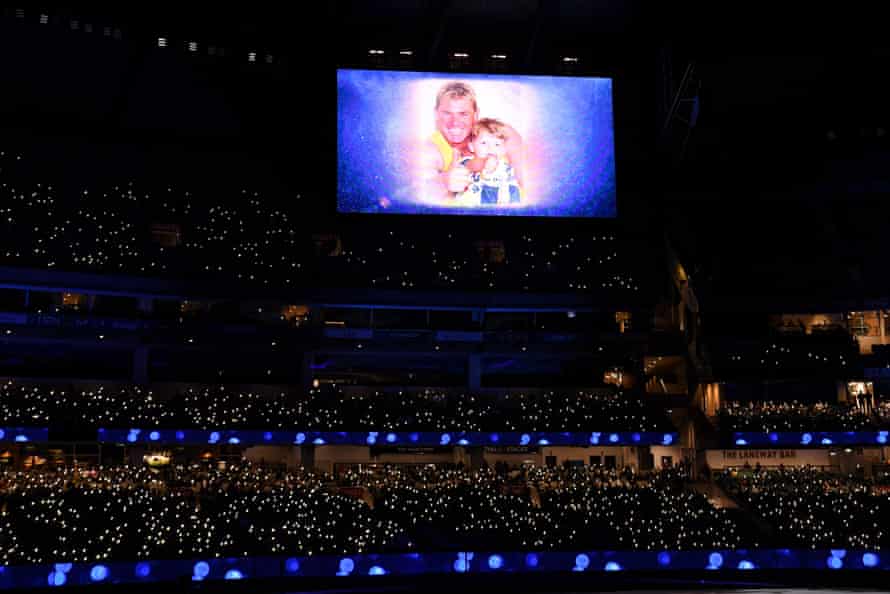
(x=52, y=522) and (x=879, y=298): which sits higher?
(x=879, y=298)

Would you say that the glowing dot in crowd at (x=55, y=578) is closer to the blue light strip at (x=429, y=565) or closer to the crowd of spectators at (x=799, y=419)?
the blue light strip at (x=429, y=565)

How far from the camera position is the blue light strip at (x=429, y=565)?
30125 millimetres

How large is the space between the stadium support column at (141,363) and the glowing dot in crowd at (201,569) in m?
15.5

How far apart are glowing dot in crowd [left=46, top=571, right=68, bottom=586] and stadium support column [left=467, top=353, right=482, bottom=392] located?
23.1 metres

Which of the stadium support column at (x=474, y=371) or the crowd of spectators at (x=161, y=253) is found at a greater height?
the crowd of spectators at (x=161, y=253)

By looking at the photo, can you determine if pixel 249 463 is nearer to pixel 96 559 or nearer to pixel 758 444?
pixel 96 559

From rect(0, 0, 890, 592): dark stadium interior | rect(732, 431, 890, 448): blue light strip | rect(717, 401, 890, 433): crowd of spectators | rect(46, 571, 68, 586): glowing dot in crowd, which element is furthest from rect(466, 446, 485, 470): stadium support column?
rect(46, 571, 68, 586): glowing dot in crowd

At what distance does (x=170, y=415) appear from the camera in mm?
40781

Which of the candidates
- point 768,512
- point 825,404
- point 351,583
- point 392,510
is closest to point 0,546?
point 351,583

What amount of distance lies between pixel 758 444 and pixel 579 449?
961 centimetres

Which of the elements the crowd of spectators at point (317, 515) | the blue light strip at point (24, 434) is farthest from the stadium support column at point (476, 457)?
the blue light strip at point (24, 434)

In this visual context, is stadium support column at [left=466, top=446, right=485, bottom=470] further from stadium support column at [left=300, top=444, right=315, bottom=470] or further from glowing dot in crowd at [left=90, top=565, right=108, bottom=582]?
glowing dot in crowd at [left=90, top=565, right=108, bottom=582]

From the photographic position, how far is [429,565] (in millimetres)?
32938

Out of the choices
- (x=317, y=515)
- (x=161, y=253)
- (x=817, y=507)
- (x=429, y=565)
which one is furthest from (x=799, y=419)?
(x=161, y=253)
